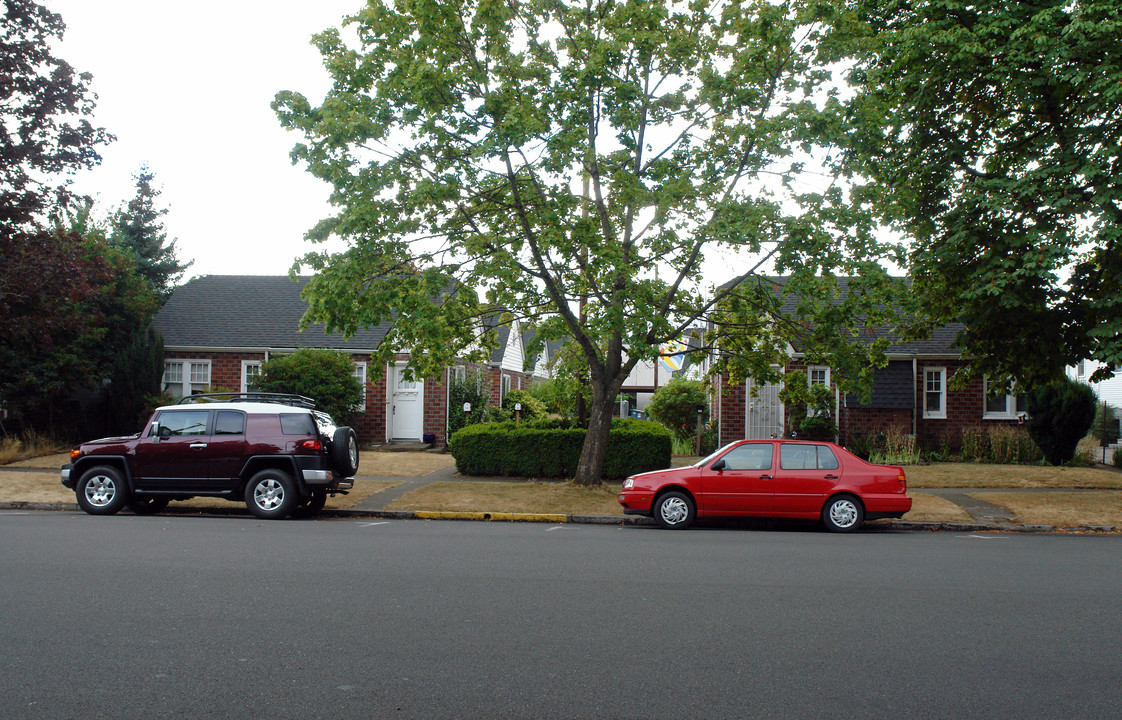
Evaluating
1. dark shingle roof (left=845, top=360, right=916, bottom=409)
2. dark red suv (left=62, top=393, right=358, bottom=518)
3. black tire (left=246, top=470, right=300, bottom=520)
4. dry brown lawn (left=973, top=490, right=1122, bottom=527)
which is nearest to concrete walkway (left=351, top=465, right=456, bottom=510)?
dark red suv (left=62, top=393, right=358, bottom=518)

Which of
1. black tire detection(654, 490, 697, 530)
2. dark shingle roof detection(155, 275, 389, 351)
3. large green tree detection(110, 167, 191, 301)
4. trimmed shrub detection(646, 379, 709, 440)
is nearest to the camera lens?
black tire detection(654, 490, 697, 530)

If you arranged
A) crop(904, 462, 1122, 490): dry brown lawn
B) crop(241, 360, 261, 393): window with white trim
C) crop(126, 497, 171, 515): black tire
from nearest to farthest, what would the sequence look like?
crop(126, 497, 171, 515): black tire → crop(904, 462, 1122, 490): dry brown lawn → crop(241, 360, 261, 393): window with white trim

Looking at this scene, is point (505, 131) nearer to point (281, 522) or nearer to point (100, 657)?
point (281, 522)

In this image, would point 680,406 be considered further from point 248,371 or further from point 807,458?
point 807,458

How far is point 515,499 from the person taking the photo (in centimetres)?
1535

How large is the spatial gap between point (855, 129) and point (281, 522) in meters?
10.4

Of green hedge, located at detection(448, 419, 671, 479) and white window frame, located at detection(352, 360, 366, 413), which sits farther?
white window frame, located at detection(352, 360, 366, 413)

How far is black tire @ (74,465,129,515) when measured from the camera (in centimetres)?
1370

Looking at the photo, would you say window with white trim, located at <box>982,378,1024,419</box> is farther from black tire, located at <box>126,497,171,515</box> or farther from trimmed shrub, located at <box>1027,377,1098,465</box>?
black tire, located at <box>126,497,171,515</box>

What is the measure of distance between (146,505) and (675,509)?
28.3 feet

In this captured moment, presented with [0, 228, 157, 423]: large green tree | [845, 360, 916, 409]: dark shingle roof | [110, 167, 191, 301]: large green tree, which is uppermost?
[110, 167, 191, 301]: large green tree

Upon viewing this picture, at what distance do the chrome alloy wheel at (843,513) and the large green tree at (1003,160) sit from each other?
13.0 feet

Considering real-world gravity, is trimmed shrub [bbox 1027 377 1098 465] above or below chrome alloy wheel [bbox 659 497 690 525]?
above

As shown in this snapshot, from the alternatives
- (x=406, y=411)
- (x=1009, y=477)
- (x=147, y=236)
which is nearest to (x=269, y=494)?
(x=406, y=411)
